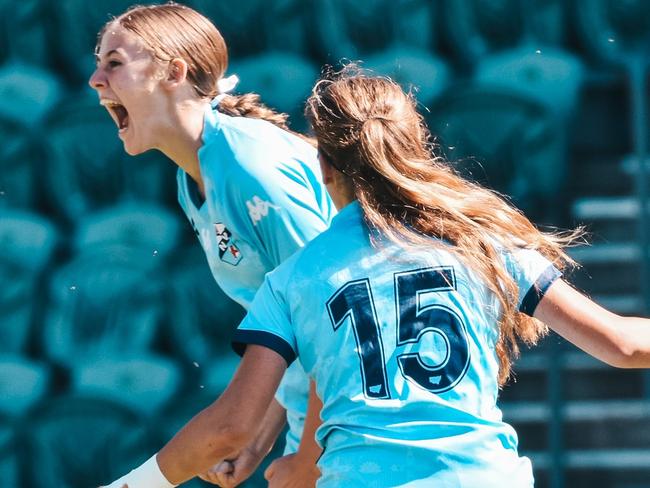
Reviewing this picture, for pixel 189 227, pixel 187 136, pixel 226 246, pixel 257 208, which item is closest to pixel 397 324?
pixel 257 208

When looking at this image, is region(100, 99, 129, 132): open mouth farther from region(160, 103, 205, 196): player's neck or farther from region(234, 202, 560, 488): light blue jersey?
region(234, 202, 560, 488): light blue jersey

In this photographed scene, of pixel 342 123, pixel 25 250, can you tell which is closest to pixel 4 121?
pixel 25 250

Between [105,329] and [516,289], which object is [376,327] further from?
[105,329]

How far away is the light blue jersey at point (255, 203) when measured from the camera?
7.82 ft

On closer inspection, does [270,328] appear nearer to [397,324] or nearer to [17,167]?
[397,324]

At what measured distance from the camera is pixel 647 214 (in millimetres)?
4793

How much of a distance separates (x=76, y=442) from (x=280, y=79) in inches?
60.4

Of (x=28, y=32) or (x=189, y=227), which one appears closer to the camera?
(x=189, y=227)

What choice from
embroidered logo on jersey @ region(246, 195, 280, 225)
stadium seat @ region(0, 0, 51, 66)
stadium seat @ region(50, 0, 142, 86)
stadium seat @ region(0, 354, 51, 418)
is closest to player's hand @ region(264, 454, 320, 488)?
embroidered logo on jersey @ region(246, 195, 280, 225)

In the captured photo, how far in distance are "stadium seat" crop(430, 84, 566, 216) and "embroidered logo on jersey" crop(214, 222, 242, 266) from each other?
90.0 inches

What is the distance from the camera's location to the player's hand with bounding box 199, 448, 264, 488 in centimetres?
265

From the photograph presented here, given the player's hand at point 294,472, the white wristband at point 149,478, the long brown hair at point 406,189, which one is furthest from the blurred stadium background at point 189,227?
the long brown hair at point 406,189

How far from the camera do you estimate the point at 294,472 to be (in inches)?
86.5

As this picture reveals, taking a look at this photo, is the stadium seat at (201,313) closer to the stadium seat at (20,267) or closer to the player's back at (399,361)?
the stadium seat at (20,267)
